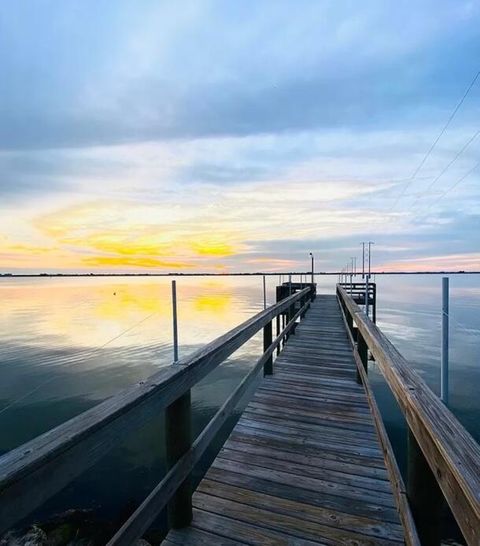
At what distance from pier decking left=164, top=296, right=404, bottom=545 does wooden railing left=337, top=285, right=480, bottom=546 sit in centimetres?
97

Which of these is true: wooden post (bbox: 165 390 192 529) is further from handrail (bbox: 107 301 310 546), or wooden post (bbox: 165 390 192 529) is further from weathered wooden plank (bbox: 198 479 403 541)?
weathered wooden plank (bbox: 198 479 403 541)

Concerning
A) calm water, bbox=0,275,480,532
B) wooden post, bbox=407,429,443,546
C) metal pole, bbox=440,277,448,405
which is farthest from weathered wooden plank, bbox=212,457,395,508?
calm water, bbox=0,275,480,532

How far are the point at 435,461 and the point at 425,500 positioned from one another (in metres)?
0.52

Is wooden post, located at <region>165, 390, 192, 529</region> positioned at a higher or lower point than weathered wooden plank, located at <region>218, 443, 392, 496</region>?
higher

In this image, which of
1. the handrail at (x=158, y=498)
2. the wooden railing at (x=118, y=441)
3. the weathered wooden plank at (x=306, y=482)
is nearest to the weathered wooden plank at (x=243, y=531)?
the wooden railing at (x=118, y=441)

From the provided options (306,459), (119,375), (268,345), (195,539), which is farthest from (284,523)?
(119,375)

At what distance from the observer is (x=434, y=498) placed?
1502mm

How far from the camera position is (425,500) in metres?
1.51

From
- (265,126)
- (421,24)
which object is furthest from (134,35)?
(421,24)

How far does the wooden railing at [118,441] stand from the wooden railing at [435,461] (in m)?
1.23

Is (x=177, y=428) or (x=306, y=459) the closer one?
(x=177, y=428)

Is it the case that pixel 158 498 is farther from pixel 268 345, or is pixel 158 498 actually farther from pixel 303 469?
pixel 268 345

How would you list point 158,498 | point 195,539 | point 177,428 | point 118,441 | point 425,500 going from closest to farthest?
point 118,441
point 425,500
point 158,498
point 177,428
point 195,539

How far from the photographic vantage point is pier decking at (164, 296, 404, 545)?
7.41 ft
